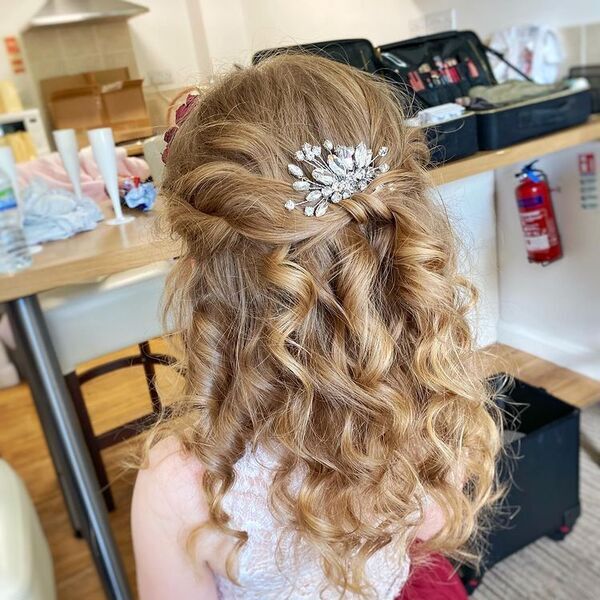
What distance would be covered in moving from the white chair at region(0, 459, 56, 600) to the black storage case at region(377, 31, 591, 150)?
111 centimetres

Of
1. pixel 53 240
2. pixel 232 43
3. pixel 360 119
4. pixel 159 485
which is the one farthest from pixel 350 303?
pixel 232 43

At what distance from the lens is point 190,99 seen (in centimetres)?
69

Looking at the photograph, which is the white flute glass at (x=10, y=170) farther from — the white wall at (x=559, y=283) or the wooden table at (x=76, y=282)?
the white wall at (x=559, y=283)

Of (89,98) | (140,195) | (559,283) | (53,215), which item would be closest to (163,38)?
(89,98)

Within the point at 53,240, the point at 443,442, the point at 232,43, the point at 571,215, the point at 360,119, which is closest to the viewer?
the point at 360,119

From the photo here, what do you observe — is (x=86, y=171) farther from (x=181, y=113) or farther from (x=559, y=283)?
(x=559, y=283)

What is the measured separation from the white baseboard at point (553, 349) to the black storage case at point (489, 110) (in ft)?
2.74

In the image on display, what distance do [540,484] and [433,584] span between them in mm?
517

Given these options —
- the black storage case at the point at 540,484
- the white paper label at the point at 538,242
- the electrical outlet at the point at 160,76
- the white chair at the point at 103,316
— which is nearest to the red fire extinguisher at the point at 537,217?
the white paper label at the point at 538,242

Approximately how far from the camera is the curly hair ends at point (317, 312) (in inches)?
21.2

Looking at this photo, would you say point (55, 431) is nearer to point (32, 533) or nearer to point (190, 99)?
point (32, 533)

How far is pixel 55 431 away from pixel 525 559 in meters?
0.98

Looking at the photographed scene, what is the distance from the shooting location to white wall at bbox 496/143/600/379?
182 centimetres

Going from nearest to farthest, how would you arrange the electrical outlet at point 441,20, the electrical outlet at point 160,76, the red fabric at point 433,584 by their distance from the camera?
the red fabric at point 433,584 → the electrical outlet at point 441,20 → the electrical outlet at point 160,76
